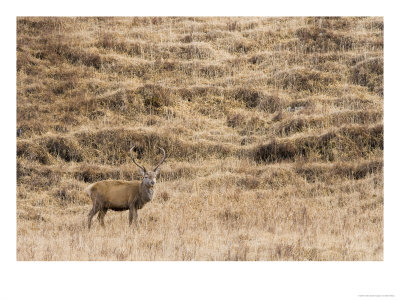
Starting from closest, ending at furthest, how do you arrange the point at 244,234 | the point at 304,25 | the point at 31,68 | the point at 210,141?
the point at 244,234, the point at 210,141, the point at 31,68, the point at 304,25

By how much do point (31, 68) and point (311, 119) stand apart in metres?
10.6

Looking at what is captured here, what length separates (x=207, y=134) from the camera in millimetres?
19422

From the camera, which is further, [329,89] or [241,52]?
[241,52]

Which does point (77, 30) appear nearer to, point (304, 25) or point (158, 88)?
point (158, 88)

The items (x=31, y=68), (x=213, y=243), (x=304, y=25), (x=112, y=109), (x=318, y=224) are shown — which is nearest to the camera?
(x=213, y=243)

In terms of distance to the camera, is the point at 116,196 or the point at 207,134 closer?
the point at 116,196

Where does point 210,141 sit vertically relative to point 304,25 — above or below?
below

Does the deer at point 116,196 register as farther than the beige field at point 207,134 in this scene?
Yes

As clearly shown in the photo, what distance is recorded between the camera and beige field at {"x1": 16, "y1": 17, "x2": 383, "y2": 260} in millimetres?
12133

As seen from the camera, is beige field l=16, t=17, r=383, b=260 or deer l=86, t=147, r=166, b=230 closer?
beige field l=16, t=17, r=383, b=260

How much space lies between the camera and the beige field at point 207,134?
1213 centimetres

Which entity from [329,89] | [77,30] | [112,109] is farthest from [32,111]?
[329,89]

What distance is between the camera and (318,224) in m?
13.1

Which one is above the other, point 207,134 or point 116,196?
point 207,134
